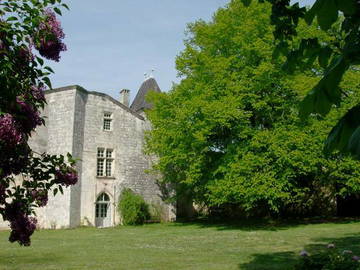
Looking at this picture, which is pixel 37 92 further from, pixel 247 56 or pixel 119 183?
pixel 119 183

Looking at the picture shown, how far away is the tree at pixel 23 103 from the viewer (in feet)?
11.4

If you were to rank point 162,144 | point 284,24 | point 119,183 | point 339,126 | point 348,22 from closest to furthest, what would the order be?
point 339,126 < point 348,22 < point 284,24 < point 162,144 < point 119,183

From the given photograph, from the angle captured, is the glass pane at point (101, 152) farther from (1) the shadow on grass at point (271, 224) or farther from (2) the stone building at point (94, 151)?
(1) the shadow on grass at point (271, 224)

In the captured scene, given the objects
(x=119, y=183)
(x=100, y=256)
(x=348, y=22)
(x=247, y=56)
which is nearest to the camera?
(x=348, y=22)

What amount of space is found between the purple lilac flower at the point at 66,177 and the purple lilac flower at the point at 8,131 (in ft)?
2.09

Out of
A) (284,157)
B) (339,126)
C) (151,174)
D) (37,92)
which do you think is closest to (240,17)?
(284,157)

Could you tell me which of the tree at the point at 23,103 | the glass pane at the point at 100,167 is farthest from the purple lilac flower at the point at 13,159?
the glass pane at the point at 100,167

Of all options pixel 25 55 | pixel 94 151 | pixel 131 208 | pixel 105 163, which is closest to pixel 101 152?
pixel 94 151

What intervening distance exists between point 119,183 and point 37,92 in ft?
83.6

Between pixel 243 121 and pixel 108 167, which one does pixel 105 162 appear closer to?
pixel 108 167

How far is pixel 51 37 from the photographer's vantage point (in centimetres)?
397

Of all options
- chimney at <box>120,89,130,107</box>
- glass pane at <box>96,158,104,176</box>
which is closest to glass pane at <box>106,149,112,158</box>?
glass pane at <box>96,158,104,176</box>

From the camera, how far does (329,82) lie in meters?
1.35

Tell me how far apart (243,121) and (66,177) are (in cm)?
1887
